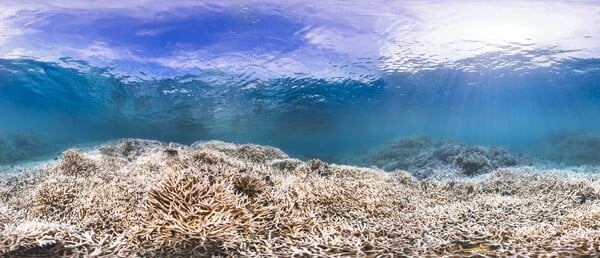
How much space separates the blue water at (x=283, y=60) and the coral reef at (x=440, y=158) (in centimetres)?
435

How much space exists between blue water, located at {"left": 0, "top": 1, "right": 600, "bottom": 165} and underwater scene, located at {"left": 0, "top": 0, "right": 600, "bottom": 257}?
0.41 ft

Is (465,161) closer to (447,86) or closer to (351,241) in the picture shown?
(351,241)

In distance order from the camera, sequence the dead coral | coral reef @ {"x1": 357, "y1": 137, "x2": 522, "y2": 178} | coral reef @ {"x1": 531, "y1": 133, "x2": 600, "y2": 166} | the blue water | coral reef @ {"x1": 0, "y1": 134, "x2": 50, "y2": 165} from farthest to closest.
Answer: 1. coral reef @ {"x1": 0, "y1": 134, "x2": 50, "y2": 165}
2. coral reef @ {"x1": 531, "y1": 133, "x2": 600, "y2": 166}
3. the blue water
4. coral reef @ {"x1": 357, "y1": 137, "x2": 522, "y2": 178}
5. the dead coral

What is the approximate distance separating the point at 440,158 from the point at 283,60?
9834 mm

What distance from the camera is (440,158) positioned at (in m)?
11.8

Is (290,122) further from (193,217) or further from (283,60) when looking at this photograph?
(193,217)

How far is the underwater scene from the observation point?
2.72m

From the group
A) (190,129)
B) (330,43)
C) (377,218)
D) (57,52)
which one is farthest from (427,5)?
(190,129)

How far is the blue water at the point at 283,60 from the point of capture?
14.6m

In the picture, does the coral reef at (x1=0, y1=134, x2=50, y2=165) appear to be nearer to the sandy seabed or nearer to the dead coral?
the sandy seabed

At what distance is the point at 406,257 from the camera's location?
255 cm

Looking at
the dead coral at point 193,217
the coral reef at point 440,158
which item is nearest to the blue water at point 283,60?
the coral reef at point 440,158

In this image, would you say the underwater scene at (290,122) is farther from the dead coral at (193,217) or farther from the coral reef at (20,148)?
the coral reef at (20,148)

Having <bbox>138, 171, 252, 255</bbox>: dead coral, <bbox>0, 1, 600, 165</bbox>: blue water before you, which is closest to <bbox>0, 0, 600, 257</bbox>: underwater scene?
<bbox>138, 171, 252, 255</bbox>: dead coral
